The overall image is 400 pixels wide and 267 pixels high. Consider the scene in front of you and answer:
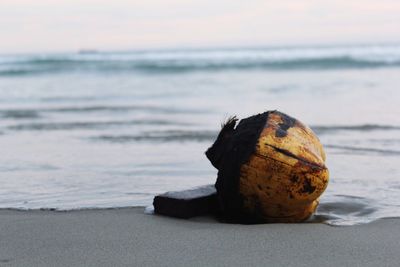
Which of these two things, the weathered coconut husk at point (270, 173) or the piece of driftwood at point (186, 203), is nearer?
the weathered coconut husk at point (270, 173)

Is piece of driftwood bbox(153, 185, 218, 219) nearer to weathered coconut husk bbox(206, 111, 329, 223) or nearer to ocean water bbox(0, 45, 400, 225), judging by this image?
weathered coconut husk bbox(206, 111, 329, 223)

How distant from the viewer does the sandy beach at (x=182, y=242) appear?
3557 mm

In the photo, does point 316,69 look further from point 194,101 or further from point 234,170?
point 234,170

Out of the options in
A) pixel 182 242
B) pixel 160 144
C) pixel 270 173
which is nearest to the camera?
pixel 182 242

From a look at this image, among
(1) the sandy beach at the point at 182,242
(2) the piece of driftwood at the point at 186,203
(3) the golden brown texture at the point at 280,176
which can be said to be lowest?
(1) the sandy beach at the point at 182,242

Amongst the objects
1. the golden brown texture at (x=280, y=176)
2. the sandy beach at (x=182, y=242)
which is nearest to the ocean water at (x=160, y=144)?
the golden brown texture at (x=280, y=176)

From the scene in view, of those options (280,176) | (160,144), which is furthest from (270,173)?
(160,144)

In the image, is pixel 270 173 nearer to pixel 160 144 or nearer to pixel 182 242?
pixel 182 242

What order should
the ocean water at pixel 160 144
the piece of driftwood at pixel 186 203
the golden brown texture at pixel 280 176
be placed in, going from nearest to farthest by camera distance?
the golden brown texture at pixel 280 176 < the piece of driftwood at pixel 186 203 < the ocean water at pixel 160 144

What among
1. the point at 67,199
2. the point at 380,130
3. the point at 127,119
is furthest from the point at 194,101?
the point at 67,199

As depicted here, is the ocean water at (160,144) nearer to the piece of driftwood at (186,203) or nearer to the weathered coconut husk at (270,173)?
the weathered coconut husk at (270,173)

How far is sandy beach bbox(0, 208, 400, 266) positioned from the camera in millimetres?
3557

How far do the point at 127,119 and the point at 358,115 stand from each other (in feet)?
12.8

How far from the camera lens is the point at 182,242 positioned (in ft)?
12.9
